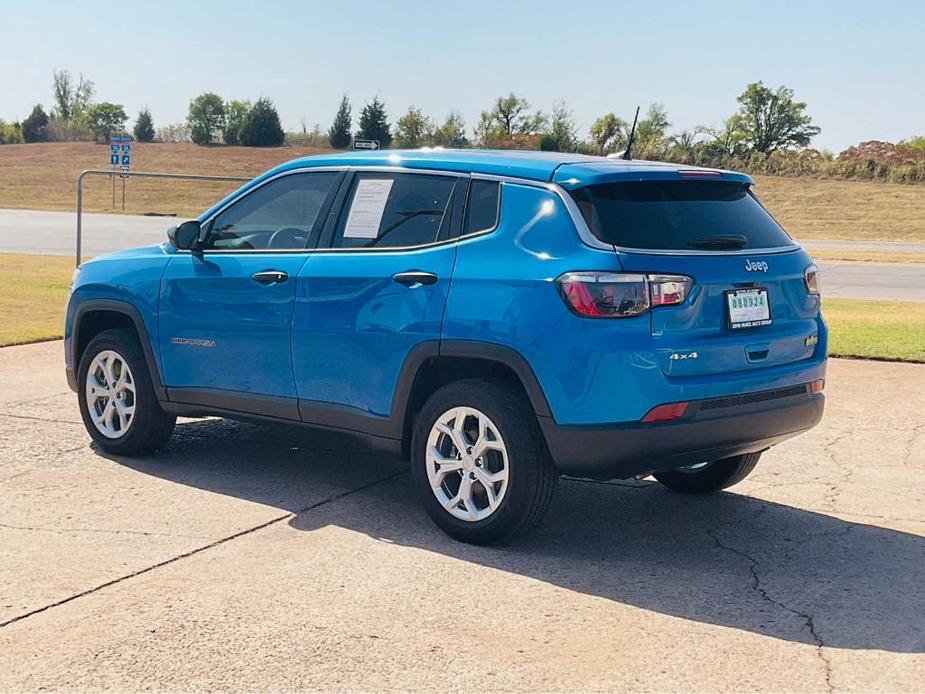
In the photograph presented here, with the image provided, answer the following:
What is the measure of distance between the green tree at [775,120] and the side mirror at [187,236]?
96.3m

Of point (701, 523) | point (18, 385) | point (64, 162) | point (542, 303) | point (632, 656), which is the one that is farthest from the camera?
point (64, 162)

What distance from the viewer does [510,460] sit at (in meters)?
5.05

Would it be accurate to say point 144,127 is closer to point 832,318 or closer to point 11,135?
point 11,135

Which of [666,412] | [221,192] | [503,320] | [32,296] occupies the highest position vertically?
[503,320]

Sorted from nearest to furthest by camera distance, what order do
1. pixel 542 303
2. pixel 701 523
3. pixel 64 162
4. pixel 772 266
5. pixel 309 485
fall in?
pixel 542 303, pixel 772 266, pixel 701 523, pixel 309 485, pixel 64 162

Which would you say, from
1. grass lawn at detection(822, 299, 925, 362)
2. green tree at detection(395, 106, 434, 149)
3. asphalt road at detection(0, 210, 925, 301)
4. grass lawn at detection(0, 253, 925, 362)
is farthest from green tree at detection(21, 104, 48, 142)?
grass lawn at detection(822, 299, 925, 362)

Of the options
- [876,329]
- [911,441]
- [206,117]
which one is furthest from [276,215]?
[206,117]

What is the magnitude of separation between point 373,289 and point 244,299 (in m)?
0.95

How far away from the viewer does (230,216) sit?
649 cm

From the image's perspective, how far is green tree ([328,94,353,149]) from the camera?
6197 cm

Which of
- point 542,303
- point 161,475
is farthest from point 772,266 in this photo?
point 161,475

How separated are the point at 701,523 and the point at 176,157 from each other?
7288 centimetres

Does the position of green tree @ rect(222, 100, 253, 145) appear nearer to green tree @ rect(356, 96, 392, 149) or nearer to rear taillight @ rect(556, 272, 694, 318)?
green tree @ rect(356, 96, 392, 149)

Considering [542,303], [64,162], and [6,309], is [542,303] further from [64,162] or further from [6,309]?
[64,162]
